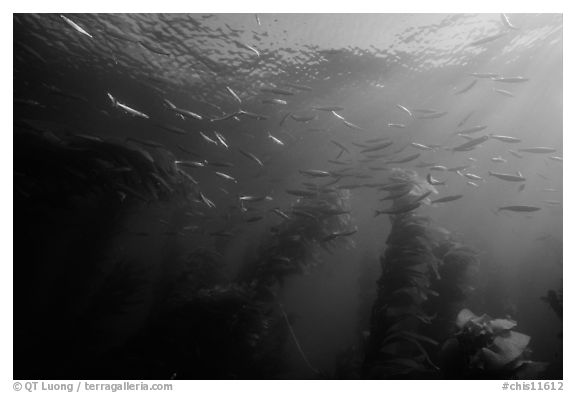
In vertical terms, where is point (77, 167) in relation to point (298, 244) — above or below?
above

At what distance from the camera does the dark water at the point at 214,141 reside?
21.5ft

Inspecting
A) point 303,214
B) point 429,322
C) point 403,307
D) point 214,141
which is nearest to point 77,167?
Answer: point 214,141

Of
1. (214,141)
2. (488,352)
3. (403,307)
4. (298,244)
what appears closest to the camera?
(488,352)

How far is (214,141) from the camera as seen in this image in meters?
7.23

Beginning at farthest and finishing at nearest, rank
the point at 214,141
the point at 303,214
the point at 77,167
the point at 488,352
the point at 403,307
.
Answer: the point at 303,214 < the point at 214,141 < the point at 77,167 < the point at 403,307 < the point at 488,352

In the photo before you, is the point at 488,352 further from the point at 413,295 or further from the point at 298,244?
the point at 298,244

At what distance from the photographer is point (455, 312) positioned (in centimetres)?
682

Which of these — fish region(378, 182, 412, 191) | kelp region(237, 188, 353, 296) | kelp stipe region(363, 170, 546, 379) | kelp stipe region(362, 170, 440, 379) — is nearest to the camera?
kelp stipe region(363, 170, 546, 379)

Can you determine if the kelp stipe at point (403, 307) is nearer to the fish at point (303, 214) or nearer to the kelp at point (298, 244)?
the kelp at point (298, 244)

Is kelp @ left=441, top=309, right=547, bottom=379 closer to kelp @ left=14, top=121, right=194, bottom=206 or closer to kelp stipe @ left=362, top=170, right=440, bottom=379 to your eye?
kelp stipe @ left=362, top=170, right=440, bottom=379

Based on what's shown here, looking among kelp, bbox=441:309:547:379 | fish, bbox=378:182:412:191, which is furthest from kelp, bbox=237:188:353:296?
kelp, bbox=441:309:547:379

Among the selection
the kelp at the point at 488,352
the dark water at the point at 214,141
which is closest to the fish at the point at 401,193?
the dark water at the point at 214,141

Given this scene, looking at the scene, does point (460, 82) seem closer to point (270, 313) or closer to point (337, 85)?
point (337, 85)

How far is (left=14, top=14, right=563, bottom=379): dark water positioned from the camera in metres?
6.56
